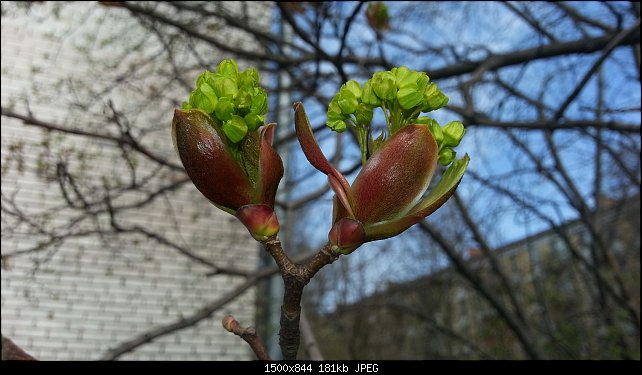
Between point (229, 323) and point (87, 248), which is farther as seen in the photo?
point (87, 248)

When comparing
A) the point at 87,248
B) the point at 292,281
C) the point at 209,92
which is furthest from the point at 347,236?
the point at 87,248

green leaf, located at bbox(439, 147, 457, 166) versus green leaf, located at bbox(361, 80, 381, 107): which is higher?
green leaf, located at bbox(361, 80, 381, 107)

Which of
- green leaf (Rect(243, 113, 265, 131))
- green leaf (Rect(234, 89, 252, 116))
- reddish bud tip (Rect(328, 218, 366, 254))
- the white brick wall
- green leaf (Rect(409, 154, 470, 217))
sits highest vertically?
the white brick wall

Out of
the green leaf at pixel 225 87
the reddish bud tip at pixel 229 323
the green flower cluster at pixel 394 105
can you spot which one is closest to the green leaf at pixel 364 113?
the green flower cluster at pixel 394 105

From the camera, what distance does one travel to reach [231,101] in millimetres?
450

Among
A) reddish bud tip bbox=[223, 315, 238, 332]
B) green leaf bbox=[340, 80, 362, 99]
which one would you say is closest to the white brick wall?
reddish bud tip bbox=[223, 315, 238, 332]

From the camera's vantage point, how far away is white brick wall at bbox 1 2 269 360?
194cm

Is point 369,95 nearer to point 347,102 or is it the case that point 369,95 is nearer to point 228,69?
point 347,102

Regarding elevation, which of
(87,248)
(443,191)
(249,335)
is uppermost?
(87,248)

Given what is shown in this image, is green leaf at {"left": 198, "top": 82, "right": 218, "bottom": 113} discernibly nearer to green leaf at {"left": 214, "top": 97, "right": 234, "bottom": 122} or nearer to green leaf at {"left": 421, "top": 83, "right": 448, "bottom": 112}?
green leaf at {"left": 214, "top": 97, "right": 234, "bottom": 122}

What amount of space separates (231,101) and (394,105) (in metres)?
0.14

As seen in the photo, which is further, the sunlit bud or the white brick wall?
the white brick wall

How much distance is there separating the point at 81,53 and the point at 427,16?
1.55 meters

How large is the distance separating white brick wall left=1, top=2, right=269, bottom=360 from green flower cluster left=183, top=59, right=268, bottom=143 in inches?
58.2
